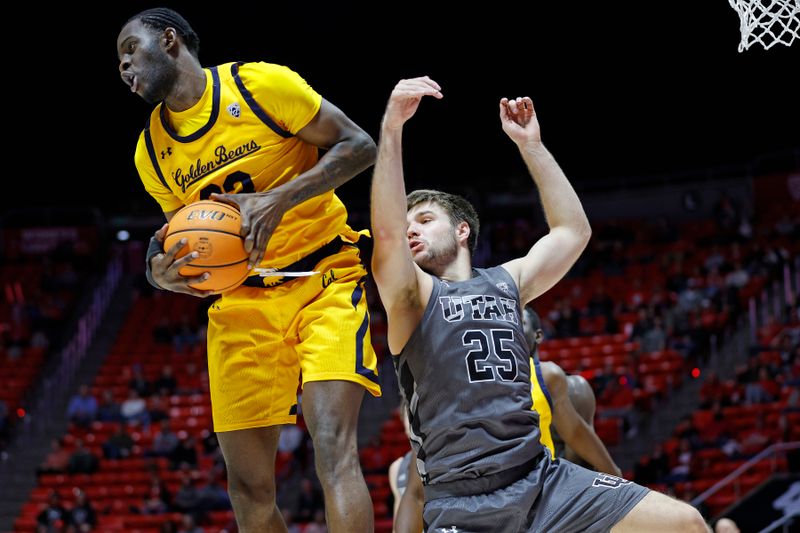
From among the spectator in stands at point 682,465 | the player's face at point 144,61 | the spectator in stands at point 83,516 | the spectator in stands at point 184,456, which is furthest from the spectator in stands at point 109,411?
the player's face at point 144,61

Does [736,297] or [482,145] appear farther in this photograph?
[482,145]

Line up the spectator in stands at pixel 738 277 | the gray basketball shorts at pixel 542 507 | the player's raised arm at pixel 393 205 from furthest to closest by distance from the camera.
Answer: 1. the spectator in stands at pixel 738 277
2. the player's raised arm at pixel 393 205
3. the gray basketball shorts at pixel 542 507

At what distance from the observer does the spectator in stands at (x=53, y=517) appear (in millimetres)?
14164

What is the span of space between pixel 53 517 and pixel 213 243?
11.8 metres

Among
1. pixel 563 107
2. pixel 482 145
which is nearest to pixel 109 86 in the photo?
pixel 482 145

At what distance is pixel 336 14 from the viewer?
2278 centimetres

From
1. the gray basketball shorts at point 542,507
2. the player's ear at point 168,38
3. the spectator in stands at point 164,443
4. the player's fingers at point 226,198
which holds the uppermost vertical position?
the player's ear at point 168,38

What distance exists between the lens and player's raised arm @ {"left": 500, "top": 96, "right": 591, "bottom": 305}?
13.4ft

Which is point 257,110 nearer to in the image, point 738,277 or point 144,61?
point 144,61

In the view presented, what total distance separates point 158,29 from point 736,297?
1392 cm

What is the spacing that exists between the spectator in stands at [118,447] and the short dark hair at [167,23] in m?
12.7

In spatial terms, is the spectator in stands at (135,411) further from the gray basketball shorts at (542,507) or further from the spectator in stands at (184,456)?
the gray basketball shorts at (542,507)

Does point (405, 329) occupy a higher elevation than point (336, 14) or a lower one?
lower

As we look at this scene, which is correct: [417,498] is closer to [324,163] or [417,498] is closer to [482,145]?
[324,163]
